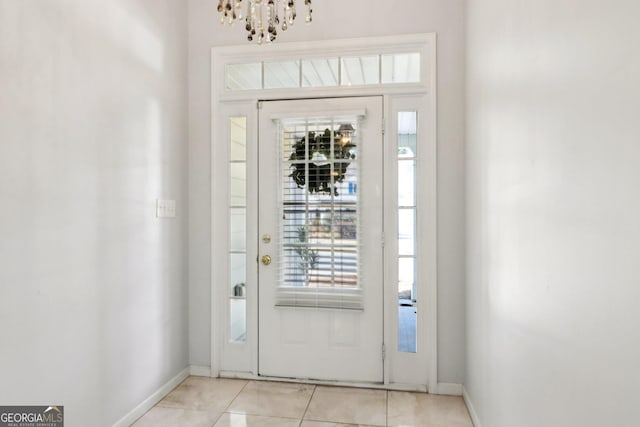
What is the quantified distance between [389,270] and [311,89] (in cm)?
142

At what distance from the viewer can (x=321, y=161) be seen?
2.80 metres

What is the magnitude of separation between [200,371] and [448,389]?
1.81m

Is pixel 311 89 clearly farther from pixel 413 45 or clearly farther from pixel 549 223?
pixel 549 223

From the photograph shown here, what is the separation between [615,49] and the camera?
2.81 feet

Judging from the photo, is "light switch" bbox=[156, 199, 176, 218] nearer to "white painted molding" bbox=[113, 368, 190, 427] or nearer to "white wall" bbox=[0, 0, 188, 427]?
"white wall" bbox=[0, 0, 188, 427]

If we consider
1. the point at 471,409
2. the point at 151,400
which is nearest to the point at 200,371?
the point at 151,400

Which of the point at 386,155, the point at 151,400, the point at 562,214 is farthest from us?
the point at 386,155

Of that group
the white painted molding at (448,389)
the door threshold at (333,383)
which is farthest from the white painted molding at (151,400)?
the white painted molding at (448,389)

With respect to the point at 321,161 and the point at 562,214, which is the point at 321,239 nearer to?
the point at 321,161

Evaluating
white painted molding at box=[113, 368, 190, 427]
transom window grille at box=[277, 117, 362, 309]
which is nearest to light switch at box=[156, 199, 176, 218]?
transom window grille at box=[277, 117, 362, 309]

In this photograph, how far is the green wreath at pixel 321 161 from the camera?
110 inches

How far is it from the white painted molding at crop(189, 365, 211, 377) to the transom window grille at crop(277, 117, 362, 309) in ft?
2.55

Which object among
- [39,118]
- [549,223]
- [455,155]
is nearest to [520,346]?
[549,223]

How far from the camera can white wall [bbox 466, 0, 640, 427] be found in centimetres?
83
